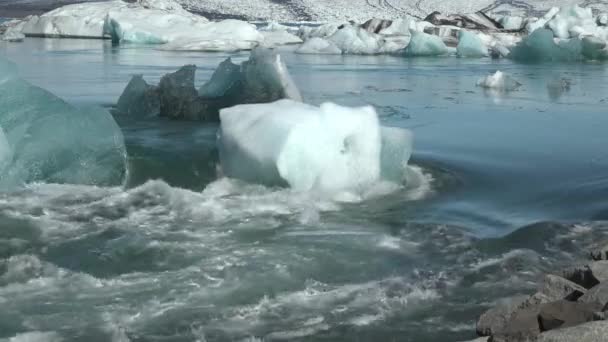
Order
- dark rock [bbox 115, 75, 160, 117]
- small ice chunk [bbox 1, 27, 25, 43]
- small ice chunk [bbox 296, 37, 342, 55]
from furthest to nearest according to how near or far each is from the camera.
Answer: small ice chunk [bbox 1, 27, 25, 43] → small ice chunk [bbox 296, 37, 342, 55] → dark rock [bbox 115, 75, 160, 117]

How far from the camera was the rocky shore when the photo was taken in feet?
8.04

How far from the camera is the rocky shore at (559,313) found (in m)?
2.45

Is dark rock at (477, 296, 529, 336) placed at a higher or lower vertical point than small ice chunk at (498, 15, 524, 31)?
higher

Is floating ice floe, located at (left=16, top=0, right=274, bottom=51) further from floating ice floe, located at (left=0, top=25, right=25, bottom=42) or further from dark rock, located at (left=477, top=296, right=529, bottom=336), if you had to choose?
dark rock, located at (left=477, top=296, right=529, bottom=336)

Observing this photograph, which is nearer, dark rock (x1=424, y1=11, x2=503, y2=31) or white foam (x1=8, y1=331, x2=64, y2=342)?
white foam (x1=8, y1=331, x2=64, y2=342)

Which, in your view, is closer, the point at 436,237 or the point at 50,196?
the point at 436,237

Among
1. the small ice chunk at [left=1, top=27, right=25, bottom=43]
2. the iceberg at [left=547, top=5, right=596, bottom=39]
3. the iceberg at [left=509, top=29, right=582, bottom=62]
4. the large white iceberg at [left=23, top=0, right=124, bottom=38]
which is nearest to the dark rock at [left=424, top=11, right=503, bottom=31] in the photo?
the iceberg at [left=547, top=5, right=596, bottom=39]

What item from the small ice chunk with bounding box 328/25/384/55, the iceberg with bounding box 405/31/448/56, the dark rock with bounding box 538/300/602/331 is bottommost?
the small ice chunk with bounding box 328/25/384/55

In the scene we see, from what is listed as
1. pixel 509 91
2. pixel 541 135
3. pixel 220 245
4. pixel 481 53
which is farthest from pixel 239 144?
pixel 481 53

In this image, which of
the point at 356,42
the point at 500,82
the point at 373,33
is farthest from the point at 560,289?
the point at 373,33

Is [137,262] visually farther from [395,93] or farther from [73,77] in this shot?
[73,77]

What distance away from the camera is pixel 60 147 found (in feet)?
17.3

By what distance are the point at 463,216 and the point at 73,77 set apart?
801cm

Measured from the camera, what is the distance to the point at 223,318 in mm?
3148
